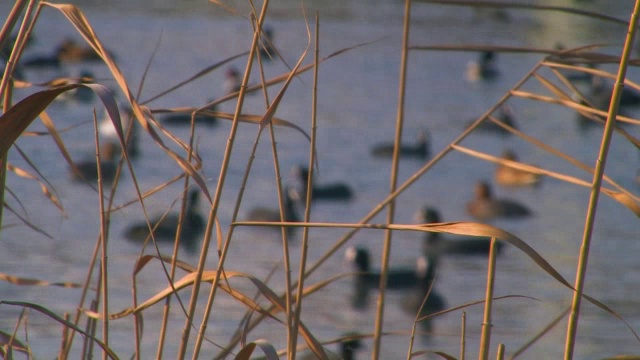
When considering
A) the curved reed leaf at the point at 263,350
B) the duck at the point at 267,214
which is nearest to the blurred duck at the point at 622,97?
the duck at the point at 267,214

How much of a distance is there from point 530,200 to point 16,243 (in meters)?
3.90

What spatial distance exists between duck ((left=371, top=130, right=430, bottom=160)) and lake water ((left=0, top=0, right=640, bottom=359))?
12cm

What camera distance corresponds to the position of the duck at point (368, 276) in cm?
545

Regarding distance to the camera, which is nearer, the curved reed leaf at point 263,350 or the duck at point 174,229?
the curved reed leaf at point 263,350

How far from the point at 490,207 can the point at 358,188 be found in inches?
44.3

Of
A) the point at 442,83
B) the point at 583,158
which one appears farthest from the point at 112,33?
the point at 583,158

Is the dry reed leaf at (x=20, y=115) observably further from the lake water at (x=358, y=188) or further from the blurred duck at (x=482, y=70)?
the blurred duck at (x=482, y=70)

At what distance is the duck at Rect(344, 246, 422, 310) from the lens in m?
5.45

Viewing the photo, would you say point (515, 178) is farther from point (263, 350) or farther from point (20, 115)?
point (20, 115)

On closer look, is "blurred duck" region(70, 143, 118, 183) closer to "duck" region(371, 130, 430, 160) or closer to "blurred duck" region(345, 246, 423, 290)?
"duck" region(371, 130, 430, 160)

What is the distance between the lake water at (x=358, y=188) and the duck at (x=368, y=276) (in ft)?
0.28

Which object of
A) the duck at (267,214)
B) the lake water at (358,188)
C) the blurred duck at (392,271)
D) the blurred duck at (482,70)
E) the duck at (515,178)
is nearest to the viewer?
the lake water at (358,188)

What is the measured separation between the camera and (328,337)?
449cm

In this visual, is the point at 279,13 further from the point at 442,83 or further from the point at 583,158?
the point at 583,158
